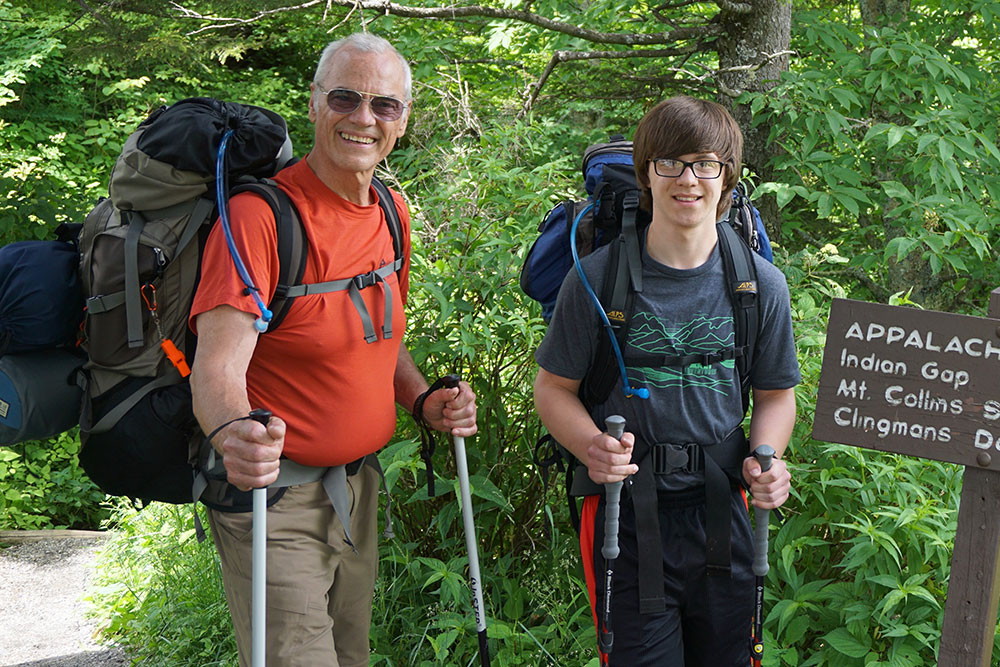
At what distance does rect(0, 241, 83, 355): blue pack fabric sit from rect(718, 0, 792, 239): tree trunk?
13.3ft

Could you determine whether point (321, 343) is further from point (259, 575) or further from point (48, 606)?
point (48, 606)

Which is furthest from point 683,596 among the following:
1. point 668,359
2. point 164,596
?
point 164,596

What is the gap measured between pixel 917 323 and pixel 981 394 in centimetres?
23

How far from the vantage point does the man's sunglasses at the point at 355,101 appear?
2467 mm

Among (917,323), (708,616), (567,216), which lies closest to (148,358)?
(567,216)

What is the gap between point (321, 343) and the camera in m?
2.38

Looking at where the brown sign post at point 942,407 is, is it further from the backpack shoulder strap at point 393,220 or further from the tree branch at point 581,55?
the tree branch at point 581,55

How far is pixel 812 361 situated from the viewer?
349 centimetres

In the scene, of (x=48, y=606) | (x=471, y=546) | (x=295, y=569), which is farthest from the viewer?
(x=48, y=606)

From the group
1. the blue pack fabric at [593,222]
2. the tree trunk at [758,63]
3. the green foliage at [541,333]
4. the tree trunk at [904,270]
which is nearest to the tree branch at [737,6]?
the tree trunk at [758,63]

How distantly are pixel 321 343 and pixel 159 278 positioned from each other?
469mm

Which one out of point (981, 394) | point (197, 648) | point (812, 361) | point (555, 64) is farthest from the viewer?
point (555, 64)

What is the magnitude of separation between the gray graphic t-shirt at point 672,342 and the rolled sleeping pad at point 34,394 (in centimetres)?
136

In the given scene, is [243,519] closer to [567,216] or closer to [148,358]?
[148,358]
